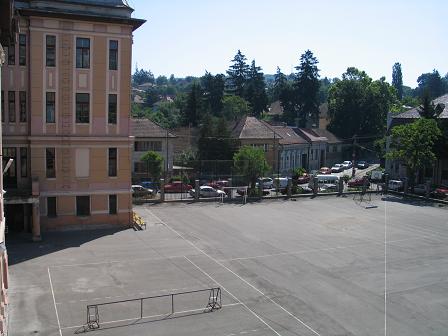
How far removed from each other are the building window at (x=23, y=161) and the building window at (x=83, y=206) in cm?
368

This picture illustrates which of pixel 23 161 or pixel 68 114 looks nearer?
pixel 23 161

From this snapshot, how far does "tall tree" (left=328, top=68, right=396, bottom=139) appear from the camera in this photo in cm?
9050

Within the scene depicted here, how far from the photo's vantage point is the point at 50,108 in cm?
3278

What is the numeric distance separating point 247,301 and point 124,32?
67.1ft

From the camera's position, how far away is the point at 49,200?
33.1 m

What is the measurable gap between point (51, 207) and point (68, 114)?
610 centimetres

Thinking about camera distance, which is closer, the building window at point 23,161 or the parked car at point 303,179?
the building window at point 23,161

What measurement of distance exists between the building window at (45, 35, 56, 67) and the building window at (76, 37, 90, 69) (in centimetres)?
141

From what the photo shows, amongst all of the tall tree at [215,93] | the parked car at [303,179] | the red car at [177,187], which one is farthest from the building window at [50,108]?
the tall tree at [215,93]

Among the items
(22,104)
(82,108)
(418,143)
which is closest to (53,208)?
(82,108)

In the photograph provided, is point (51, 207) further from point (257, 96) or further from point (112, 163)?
point (257, 96)

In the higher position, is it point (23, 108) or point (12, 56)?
point (12, 56)

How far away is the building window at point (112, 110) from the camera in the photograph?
1342 inches

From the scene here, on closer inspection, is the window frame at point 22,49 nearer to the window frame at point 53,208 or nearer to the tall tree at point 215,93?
the window frame at point 53,208
